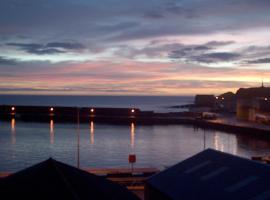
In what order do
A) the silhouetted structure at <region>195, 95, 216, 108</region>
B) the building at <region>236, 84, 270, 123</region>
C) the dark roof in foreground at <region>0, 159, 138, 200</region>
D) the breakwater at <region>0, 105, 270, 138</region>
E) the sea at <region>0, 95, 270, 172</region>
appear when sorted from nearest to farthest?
1. the dark roof in foreground at <region>0, 159, 138, 200</region>
2. the sea at <region>0, 95, 270, 172</region>
3. the building at <region>236, 84, 270, 123</region>
4. the breakwater at <region>0, 105, 270, 138</region>
5. the silhouetted structure at <region>195, 95, 216, 108</region>

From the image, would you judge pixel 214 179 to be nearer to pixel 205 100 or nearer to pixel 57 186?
pixel 57 186

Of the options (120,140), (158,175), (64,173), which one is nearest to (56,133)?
(120,140)

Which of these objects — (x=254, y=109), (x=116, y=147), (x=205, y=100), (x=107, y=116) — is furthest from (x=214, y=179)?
(x=205, y=100)

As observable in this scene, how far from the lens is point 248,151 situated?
117 feet

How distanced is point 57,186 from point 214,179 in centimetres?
479

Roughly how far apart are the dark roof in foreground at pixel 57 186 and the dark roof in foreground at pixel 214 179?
3.09m

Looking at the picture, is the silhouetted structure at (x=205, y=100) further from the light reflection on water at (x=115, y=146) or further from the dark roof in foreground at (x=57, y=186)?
the dark roof in foreground at (x=57, y=186)

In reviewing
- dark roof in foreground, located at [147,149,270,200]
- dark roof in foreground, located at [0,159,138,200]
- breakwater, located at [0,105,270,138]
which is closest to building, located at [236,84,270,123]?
breakwater, located at [0,105,270,138]

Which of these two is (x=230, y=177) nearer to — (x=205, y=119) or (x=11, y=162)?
(x=11, y=162)

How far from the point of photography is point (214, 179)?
372 inches

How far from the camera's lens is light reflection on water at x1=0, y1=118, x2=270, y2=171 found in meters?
29.3

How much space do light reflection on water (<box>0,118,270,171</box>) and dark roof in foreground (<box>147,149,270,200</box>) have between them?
1416cm

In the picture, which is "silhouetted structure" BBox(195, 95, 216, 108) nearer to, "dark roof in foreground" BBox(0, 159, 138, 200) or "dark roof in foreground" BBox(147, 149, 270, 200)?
"dark roof in foreground" BBox(147, 149, 270, 200)

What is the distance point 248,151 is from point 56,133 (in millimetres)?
21053
